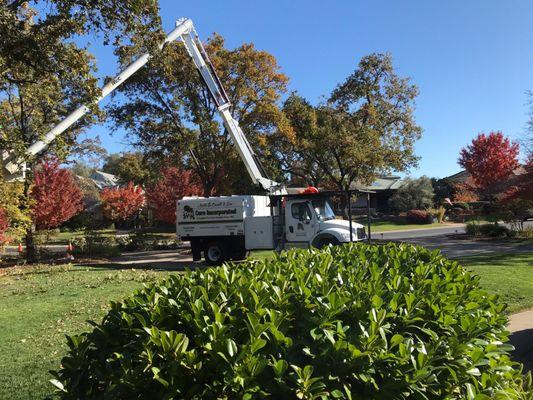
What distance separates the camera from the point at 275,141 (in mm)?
27328

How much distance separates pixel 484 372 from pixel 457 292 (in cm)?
90

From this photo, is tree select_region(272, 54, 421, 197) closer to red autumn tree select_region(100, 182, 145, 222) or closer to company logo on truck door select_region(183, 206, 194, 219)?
company logo on truck door select_region(183, 206, 194, 219)

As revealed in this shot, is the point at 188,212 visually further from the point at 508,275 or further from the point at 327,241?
the point at 508,275

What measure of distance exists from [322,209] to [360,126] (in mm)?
10856

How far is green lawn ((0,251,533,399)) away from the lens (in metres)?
5.76

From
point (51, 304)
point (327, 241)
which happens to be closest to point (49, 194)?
point (327, 241)

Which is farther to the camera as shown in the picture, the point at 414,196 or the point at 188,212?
the point at 414,196

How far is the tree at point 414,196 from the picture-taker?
5053 centimetres

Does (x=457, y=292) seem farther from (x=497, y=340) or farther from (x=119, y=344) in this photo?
(x=119, y=344)

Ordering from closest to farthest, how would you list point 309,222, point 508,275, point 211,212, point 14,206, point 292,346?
point 292,346 → point 508,275 → point 309,222 → point 14,206 → point 211,212

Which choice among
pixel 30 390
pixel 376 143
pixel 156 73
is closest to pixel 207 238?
pixel 156 73

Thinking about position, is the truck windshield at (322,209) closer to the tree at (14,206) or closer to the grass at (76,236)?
the tree at (14,206)

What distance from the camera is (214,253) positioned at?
19.4 metres

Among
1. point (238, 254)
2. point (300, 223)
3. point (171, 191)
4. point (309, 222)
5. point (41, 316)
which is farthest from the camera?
point (171, 191)
